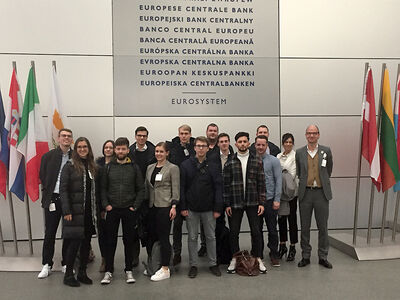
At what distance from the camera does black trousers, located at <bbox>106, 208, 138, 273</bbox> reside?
11.3ft

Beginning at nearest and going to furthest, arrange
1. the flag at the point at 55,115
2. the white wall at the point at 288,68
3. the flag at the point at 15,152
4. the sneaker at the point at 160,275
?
the sneaker at the point at 160,275, the flag at the point at 15,152, the flag at the point at 55,115, the white wall at the point at 288,68

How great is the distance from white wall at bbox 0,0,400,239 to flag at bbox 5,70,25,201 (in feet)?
3.92

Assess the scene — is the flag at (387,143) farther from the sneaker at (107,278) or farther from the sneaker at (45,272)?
the sneaker at (45,272)

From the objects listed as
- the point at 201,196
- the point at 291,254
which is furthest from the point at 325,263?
the point at 201,196

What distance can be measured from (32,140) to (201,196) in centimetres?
209

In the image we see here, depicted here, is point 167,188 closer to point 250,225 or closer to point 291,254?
point 250,225

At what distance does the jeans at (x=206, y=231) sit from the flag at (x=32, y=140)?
1.83 meters

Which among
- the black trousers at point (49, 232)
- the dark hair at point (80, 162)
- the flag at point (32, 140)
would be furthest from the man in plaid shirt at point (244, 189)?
the flag at point (32, 140)

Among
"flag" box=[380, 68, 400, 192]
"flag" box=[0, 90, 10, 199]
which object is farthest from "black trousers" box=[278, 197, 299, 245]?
"flag" box=[0, 90, 10, 199]

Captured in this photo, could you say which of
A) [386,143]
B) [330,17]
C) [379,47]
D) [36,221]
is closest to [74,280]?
[36,221]

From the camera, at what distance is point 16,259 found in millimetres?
3959

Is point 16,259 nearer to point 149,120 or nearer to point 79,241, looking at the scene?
point 79,241

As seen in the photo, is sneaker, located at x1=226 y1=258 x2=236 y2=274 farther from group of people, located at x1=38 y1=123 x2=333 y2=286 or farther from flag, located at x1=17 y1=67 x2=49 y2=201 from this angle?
flag, located at x1=17 y1=67 x2=49 y2=201

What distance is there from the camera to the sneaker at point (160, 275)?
11.5 ft
